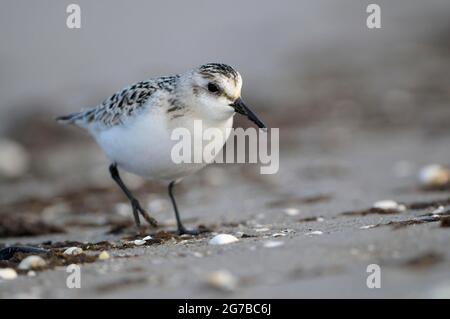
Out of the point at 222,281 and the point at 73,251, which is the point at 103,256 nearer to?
the point at 73,251

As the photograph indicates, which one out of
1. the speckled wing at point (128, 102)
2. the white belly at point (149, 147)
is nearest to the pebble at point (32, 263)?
the white belly at point (149, 147)

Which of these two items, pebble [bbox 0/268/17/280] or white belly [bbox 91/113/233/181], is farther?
white belly [bbox 91/113/233/181]

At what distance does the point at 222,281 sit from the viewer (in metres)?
2.97

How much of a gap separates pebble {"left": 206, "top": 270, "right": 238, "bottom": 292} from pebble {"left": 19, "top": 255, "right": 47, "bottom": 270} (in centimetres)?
94

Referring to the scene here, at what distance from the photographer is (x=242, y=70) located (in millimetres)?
10617

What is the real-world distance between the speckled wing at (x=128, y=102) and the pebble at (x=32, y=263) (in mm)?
1474

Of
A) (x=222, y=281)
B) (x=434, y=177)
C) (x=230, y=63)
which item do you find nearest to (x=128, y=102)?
(x=222, y=281)

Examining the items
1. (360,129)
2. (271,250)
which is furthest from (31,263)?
(360,129)

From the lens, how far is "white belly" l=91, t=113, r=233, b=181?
15.1 ft

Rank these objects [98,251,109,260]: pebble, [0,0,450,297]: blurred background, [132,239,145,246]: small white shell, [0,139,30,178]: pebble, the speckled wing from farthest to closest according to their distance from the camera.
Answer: [0,139,30,178]: pebble
the speckled wing
[132,239,145,246]: small white shell
[98,251,109,260]: pebble
[0,0,450,297]: blurred background

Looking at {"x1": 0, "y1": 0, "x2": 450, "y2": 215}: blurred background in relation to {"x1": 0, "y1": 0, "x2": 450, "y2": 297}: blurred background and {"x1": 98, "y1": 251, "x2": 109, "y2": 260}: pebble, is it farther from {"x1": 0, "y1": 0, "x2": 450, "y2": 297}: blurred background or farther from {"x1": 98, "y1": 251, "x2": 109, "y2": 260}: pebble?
{"x1": 98, "y1": 251, "x2": 109, "y2": 260}: pebble

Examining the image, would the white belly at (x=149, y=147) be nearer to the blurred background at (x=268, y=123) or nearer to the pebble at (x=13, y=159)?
the blurred background at (x=268, y=123)

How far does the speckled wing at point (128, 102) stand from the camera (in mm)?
4824

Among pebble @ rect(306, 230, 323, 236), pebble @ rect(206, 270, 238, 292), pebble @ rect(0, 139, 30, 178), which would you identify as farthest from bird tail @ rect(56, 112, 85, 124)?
pebble @ rect(206, 270, 238, 292)
